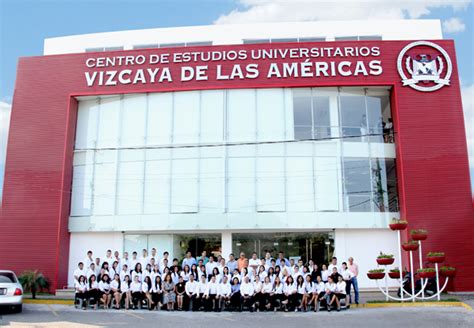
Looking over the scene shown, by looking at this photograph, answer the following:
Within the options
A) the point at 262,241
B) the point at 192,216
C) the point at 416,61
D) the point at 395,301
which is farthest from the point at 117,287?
the point at 416,61

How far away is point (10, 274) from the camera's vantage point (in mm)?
14914

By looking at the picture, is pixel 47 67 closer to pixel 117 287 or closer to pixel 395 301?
pixel 117 287

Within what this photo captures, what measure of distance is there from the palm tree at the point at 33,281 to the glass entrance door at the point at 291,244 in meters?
7.90

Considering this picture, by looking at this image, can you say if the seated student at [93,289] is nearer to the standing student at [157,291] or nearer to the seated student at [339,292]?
the standing student at [157,291]

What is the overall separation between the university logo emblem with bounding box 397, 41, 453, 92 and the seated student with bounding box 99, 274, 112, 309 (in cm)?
1484

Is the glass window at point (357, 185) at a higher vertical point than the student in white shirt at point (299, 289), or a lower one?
higher

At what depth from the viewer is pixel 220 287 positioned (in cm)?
1544

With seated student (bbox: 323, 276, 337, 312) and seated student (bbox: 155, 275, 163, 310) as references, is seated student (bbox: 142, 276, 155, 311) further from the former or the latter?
seated student (bbox: 323, 276, 337, 312)

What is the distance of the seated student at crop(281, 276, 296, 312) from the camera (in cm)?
1518

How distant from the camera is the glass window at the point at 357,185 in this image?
2097cm

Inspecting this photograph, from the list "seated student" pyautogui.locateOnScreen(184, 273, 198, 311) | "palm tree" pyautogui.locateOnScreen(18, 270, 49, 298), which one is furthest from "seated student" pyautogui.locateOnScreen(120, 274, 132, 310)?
"palm tree" pyautogui.locateOnScreen(18, 270, 49, 298)

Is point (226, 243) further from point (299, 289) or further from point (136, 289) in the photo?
point (299, 289)

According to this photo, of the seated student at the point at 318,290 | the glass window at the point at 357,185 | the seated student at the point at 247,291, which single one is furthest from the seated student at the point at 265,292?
the glass window at the point at 357,185

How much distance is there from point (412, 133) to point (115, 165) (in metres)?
13.2
